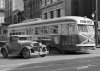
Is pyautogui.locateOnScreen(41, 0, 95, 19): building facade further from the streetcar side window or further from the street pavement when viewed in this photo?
the street pavement

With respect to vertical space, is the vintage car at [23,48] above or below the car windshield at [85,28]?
below

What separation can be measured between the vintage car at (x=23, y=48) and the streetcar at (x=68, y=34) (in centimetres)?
367

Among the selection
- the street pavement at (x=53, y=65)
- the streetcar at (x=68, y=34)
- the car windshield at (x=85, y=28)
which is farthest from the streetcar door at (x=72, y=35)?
the street pavement at (x=53, y=65)

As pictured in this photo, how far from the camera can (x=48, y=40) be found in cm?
2091

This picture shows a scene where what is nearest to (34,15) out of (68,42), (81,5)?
(81,5)

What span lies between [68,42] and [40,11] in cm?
2971

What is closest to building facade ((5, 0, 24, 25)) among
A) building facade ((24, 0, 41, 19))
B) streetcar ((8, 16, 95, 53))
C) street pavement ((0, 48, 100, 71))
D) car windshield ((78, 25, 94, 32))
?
building facade ((24, 0, 41, 19))

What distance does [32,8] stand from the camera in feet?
177

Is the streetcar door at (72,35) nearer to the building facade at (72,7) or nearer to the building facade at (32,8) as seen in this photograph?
the building facade at (72,7)

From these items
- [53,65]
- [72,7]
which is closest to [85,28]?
[53,65]

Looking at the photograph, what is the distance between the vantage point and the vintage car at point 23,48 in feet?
51.1

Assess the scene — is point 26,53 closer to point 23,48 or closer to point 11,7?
point 23,48

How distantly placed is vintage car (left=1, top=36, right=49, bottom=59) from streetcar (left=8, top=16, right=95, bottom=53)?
3.67 meters

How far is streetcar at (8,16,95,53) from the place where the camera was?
18.8m
